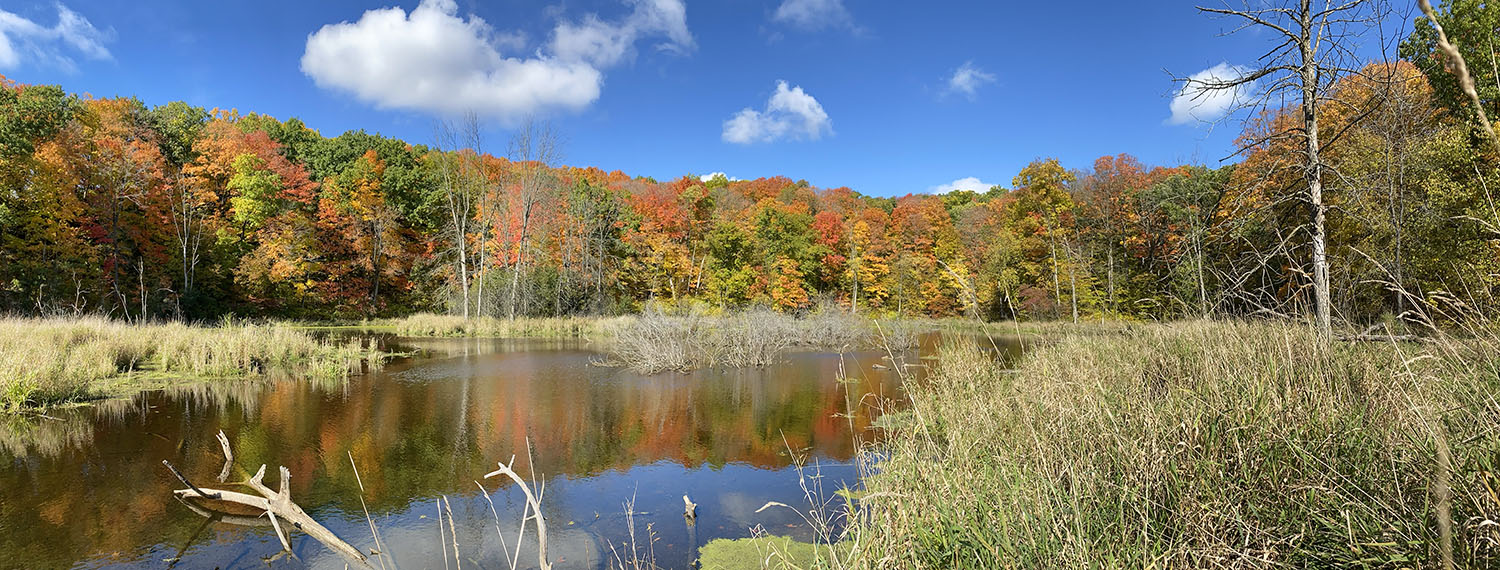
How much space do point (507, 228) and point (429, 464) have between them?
90.8ft

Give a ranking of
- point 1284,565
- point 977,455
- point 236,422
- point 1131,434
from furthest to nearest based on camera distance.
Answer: point 236,422
point 977,455
point 1131,434
point 1284,565

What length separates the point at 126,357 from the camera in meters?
12.3

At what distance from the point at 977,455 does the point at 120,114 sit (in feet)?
125

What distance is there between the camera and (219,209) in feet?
104

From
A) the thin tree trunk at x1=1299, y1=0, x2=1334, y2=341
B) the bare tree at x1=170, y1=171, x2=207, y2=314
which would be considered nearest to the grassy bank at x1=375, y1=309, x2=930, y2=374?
the thin tree trunk at x1=1299, y1=0, x2=1334, y2=341

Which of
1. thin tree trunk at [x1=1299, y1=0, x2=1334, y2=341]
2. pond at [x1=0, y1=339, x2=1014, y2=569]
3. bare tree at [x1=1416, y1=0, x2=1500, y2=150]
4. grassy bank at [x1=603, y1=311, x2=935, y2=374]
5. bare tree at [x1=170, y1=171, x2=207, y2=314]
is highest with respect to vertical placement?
bare tree at [x1=170, y1=171, x2=207, y2=314]

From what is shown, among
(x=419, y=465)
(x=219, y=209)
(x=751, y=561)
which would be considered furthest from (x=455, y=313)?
(x=751, y=561)

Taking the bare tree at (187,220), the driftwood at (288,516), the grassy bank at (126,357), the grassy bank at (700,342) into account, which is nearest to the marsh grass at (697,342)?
the grassy bank at (700,342)

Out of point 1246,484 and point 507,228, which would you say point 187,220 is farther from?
point 1246,484

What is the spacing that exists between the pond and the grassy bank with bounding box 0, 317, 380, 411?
75 centimetres

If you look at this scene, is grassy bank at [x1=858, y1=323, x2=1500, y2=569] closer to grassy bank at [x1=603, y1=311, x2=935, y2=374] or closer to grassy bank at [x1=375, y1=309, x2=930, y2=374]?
grassy bank at [x1=375, y1=309, x2=930, y2=374]

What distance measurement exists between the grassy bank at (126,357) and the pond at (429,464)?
2.48ft

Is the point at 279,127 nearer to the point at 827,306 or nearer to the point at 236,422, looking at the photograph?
the point at 827,306

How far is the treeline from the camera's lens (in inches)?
827
